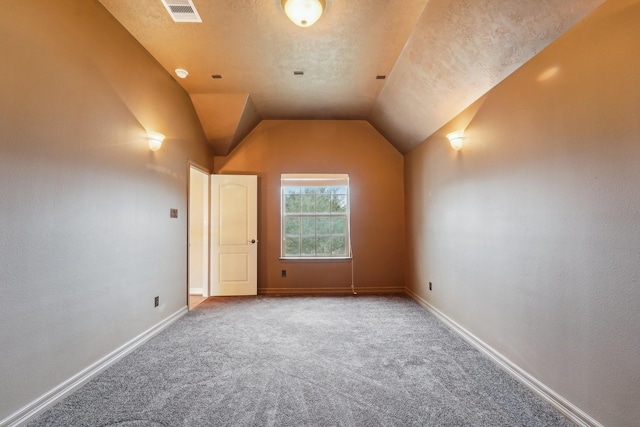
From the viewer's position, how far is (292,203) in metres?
5.09

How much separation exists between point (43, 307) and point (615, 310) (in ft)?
11.0

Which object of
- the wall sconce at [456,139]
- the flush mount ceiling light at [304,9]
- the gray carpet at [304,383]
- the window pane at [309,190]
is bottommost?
the gray carpet at [304,383]

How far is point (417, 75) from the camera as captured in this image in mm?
3131

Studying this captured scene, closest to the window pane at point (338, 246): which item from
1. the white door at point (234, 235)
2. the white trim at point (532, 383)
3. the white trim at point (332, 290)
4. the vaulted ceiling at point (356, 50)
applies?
the white trim at point (332, 290)

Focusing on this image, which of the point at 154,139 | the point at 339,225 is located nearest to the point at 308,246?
the point at 339,225

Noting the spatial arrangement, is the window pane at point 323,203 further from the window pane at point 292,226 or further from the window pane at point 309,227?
the window pane at point 292,226

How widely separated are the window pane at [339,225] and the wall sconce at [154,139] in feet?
9.59

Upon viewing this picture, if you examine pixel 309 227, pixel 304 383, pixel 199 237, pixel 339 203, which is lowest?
pixel 304 383

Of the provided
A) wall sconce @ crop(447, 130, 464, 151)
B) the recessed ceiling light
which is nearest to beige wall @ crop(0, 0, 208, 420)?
the recessed ceiling light

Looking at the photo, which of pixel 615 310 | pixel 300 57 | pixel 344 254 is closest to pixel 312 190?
pixel 344 254

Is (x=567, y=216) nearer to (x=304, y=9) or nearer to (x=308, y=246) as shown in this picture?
(x=304, y=9)

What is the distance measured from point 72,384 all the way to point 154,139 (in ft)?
7.27

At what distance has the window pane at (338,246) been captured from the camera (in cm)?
506

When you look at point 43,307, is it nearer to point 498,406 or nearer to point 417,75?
point 498,406
